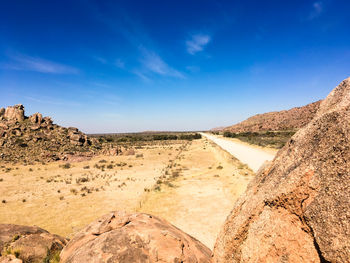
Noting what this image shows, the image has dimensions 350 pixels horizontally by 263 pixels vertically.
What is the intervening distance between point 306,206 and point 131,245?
12.2 feet

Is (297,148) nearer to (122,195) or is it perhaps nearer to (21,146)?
(122,195)

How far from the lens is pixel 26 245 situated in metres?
6.06

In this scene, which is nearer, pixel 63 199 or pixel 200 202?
pixel 200 202

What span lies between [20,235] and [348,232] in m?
8.89

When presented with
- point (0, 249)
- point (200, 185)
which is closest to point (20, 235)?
point (0, 249)

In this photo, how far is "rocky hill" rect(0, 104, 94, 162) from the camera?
35750mm

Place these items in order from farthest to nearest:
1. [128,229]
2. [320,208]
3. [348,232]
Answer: [128,229], [320,208], [348,232]

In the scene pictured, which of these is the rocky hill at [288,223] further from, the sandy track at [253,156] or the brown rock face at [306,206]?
the sandy track at [253,156]

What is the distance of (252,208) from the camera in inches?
151

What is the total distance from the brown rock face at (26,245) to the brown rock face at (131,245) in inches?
A: 58.2

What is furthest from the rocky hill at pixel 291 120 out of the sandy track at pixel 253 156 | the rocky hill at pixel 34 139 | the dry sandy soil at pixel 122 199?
the rocky hill at pixel 34 139

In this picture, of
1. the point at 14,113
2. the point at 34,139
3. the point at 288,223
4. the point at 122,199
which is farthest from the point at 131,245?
the point at 14,113

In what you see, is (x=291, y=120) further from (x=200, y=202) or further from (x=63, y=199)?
(x=63, y=199)

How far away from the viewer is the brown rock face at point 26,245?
5.67 m
